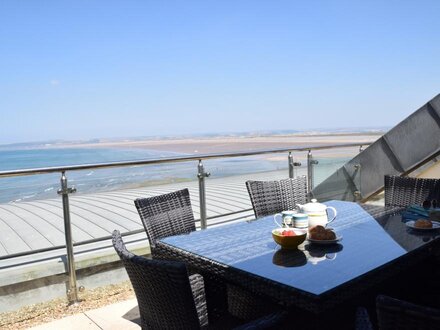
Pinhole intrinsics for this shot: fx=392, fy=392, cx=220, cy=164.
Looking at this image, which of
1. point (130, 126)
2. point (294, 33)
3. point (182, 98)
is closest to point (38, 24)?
point (294, 33)

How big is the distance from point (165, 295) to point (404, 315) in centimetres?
88

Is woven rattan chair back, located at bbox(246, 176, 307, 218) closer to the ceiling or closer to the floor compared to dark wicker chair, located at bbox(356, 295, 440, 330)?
closer to the floor

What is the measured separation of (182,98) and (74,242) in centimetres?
6904

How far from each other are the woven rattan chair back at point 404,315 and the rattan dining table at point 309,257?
21.1 inches

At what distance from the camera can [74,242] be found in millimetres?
3762

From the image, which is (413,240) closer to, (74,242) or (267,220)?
(267,220)

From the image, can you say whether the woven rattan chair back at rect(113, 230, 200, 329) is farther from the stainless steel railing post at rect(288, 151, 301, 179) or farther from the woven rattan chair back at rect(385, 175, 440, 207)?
the stainless steel railing post at rect(288, 151, 301, 179)

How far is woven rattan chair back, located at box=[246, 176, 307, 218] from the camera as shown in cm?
337

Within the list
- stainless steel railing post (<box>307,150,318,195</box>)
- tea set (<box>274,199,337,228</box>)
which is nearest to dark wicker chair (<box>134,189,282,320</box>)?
tea set (<box>274,199,337,228</box>)

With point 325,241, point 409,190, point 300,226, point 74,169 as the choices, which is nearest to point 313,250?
point 325,241

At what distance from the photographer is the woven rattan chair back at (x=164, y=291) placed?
54.8 inches

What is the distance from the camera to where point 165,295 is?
1.48 metres

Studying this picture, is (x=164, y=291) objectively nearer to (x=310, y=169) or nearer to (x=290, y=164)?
(x=290, y=164)

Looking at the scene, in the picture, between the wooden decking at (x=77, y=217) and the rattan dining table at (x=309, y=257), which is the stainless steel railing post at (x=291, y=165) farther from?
the rattan dining table at (x=309, y=257)
